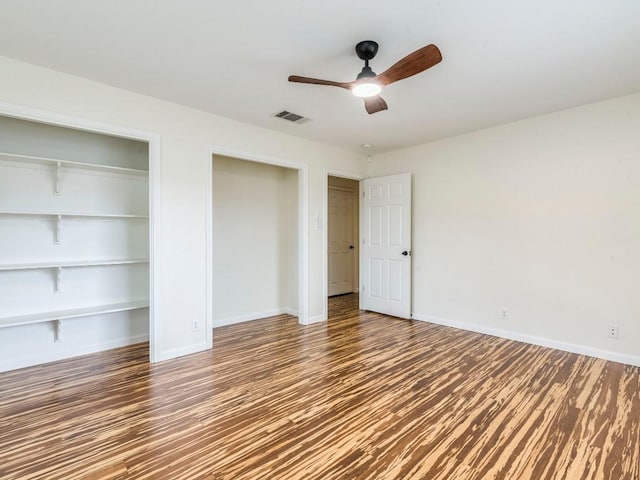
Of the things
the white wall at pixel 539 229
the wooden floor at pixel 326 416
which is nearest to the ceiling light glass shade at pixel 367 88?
the wooden floor at pixel 326 416

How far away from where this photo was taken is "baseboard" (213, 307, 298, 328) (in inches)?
174

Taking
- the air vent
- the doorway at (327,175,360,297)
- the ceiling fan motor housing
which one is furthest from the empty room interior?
the doorway at (327,175,360,297)

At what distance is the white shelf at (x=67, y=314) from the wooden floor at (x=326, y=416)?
0.45 meters

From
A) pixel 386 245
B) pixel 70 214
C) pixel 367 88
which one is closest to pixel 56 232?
pixel 70 214

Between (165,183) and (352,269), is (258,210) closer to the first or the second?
(165,183)

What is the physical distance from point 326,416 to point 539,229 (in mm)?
3045

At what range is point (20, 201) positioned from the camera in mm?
3051

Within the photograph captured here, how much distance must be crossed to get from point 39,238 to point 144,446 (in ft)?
7.87

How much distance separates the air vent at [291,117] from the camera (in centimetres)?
351

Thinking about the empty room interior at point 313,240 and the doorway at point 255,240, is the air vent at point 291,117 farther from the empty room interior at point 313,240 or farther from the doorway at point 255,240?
the doorway at point 255,240

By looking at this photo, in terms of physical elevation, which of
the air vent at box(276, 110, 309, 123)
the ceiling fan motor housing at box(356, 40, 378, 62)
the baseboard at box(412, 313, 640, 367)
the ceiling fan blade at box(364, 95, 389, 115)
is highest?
the air vent at box(276, 110, 309, 123)

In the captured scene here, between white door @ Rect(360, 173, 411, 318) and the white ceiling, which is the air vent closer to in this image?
the white ceiling

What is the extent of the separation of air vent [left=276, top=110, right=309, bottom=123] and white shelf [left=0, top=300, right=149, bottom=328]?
2510 millimetres

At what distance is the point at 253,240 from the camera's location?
15.7 ft
